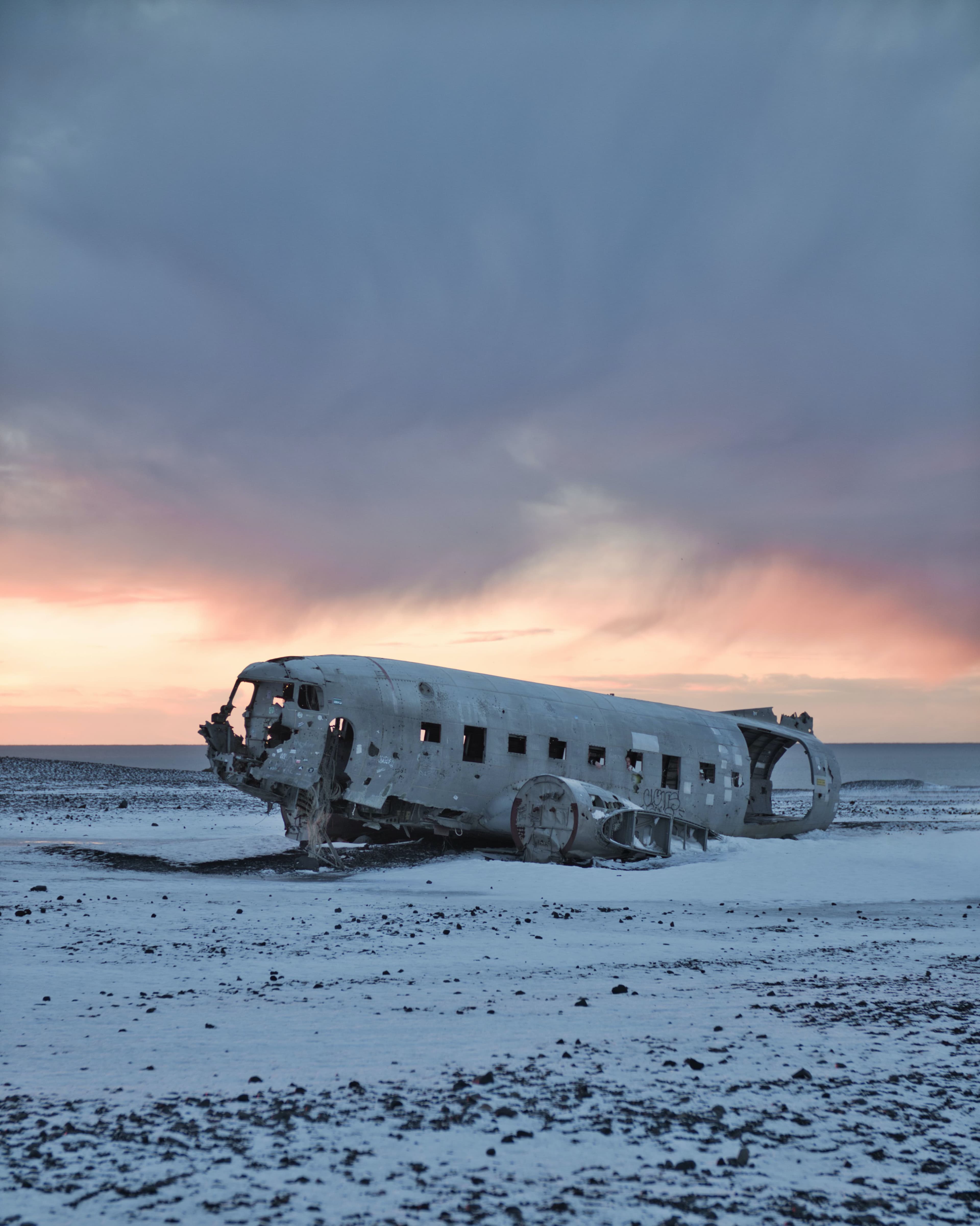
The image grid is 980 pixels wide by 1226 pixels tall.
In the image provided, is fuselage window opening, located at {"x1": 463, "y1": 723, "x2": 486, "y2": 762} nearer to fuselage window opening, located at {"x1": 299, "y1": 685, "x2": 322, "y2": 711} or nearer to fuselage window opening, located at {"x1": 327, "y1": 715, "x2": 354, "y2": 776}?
fuselage window opening, located at {"x1": 327, "y1": 715, "x2": 354, "y2": 776}

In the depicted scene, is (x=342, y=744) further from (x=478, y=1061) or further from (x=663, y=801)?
(x=478, y=1061)

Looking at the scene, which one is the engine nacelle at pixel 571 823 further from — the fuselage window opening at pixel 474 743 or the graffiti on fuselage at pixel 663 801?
the graffiti on fuselage at pixel 663 801

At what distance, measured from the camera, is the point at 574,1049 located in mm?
8070

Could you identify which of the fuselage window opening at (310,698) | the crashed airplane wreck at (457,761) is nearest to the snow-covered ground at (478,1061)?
the crashed airplane wreck at (457,761)

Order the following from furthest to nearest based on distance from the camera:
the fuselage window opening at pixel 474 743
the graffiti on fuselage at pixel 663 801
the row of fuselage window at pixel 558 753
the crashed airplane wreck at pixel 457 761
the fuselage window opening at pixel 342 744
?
the graffiti on fuselage at pixel 663 801, the fuselage window opening at pixel 474 743, the row of fuselage window at pixel 558 753, the fuselage window opening at pixel 342 744, the crashed airplane wreck at pixel 457 761

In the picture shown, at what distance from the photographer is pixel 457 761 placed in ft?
80.8

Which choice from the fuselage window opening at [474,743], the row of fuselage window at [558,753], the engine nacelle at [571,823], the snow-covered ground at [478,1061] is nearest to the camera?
the snow-covered ground at [478,1061]

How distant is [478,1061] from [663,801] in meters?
22.3

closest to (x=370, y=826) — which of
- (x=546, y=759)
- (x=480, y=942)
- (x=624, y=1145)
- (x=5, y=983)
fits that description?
(x=546, y=759)

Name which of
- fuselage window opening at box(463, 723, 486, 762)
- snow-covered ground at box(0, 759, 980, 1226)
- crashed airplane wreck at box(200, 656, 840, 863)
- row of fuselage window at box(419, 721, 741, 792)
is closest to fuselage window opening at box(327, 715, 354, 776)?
crashed airplane wreck at box(200, 656, 840, 863)

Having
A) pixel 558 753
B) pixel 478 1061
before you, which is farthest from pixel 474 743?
pixel 478 1061

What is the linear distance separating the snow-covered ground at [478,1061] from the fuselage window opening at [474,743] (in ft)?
23.2

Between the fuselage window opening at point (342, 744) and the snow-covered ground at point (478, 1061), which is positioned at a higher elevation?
the fuselage window opening at point (342, 744)

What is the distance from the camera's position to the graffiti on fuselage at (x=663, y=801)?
28.7 m
